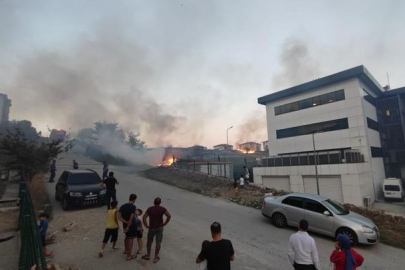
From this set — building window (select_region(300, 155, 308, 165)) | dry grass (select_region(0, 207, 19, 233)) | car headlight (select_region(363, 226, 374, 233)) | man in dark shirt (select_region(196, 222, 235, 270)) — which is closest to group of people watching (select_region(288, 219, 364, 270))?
man in dark shirt (select_region(196, 222, 235, 270))

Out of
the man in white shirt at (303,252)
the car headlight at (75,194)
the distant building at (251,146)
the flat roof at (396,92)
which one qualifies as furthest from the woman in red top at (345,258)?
the distant building at (251,146)

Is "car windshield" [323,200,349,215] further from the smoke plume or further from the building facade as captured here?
the smoke plume

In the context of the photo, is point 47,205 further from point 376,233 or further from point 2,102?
point 2,102

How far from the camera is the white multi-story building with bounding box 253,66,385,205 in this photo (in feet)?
77.3

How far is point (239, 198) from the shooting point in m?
14.4

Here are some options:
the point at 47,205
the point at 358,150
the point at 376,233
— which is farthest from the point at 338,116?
the point at 47,205

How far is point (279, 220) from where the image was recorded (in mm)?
9375

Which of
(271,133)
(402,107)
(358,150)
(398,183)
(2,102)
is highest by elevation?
(2,102)

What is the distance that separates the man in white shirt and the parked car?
28057mm

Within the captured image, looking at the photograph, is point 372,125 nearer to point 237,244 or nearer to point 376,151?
point 376,151

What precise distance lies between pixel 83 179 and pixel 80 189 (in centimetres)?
90

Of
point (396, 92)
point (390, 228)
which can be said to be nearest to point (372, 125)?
point (396, 92)

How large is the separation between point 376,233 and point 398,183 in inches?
921

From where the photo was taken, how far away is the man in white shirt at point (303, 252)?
4.21m
